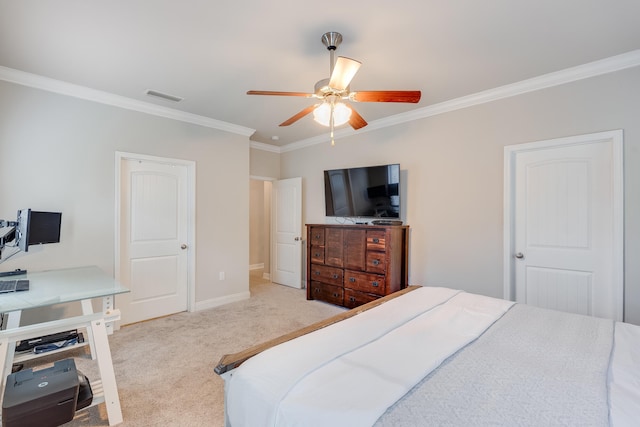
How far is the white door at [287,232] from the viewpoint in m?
5.03

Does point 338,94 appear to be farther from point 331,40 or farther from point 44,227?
point 44,227

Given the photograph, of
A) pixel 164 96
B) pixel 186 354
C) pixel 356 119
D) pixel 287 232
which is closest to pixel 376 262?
pixel 356 119

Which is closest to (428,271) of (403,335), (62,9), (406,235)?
(406,235)

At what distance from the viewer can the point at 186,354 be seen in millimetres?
2688

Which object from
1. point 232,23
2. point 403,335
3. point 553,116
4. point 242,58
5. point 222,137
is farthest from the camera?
point 222,137

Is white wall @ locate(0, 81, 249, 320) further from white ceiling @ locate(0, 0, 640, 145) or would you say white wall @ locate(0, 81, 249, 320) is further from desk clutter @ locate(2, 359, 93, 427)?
desk clutter @ locate(2, 359, 93, 427)

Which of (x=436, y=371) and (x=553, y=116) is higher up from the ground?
(x=553, y=116)

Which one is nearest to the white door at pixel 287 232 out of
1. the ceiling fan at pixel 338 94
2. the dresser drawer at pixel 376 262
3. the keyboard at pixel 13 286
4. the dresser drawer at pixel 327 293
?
the dresser drawer at pixel 327 293

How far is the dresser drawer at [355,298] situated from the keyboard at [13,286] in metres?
3.09

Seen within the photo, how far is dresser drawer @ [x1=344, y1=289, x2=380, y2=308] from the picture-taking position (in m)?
3.67

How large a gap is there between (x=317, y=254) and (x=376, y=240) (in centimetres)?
106

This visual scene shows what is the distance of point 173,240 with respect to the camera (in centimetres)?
378

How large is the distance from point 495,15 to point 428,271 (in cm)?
261

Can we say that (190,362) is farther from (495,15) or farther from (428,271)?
(495,15)
